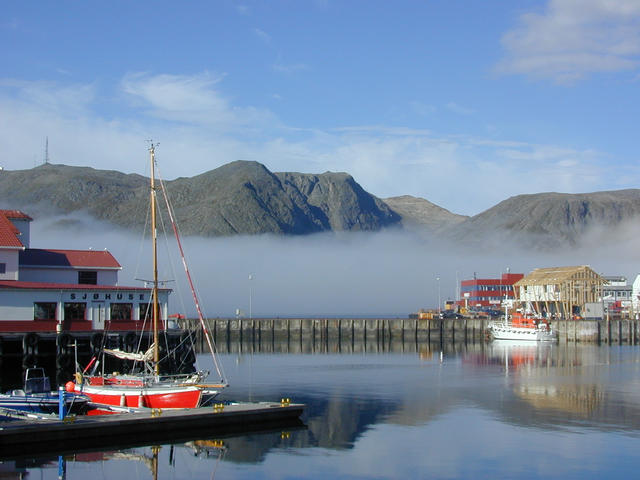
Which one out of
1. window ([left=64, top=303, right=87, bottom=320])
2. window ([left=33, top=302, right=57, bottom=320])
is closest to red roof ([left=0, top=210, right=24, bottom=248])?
window ([left=33, top=302, right=57, bottom=320])

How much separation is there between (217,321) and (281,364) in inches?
1976

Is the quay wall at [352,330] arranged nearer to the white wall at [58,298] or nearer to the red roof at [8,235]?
the red roof at [8,235]

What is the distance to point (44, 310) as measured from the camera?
75625mm

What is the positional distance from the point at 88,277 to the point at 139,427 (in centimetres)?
5317

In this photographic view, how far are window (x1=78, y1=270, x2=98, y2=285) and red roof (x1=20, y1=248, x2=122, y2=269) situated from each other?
801 millimetres

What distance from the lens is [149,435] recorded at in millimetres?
40469

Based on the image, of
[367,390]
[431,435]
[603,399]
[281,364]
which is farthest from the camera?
[281,364]

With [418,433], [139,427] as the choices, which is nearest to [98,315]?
[139,427]

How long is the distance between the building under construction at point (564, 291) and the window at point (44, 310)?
104m

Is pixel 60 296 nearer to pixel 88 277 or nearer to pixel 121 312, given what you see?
pixel 121 312

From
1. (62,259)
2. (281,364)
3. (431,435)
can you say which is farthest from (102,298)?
(431,435)

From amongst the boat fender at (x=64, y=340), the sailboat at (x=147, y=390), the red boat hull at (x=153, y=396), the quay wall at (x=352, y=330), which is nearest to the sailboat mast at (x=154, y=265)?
the sailboat at (x=147, y=390)

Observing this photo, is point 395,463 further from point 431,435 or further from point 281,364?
point 281,364

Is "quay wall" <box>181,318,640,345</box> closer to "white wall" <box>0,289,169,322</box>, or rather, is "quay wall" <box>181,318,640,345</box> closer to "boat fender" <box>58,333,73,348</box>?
"white wall" <box>0,289,169,322</box>
